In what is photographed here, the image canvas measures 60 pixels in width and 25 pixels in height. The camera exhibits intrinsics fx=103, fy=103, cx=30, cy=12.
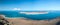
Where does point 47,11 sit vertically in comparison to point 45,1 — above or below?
below

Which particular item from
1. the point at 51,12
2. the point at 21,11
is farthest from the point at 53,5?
the point at 21,11

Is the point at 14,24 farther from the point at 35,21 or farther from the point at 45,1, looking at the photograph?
the point at 45,1

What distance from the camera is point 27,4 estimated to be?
136cm

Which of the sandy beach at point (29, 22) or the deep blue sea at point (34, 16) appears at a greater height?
the deep blue sea at point (34, 16)

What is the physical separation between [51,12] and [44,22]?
0.16 meters

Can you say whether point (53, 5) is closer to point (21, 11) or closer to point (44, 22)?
point (44, 22)

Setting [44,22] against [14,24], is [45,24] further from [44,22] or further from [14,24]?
[14,24]

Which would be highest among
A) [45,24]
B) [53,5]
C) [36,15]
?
[53,5]

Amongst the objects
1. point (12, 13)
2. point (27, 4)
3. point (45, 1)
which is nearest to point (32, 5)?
point (27, 4)

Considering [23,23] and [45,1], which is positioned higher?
[45,1]

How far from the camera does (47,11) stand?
4.42ft

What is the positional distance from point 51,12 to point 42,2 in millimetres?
176

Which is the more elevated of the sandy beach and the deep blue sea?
the deep blue sea

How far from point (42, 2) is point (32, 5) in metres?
0.14
